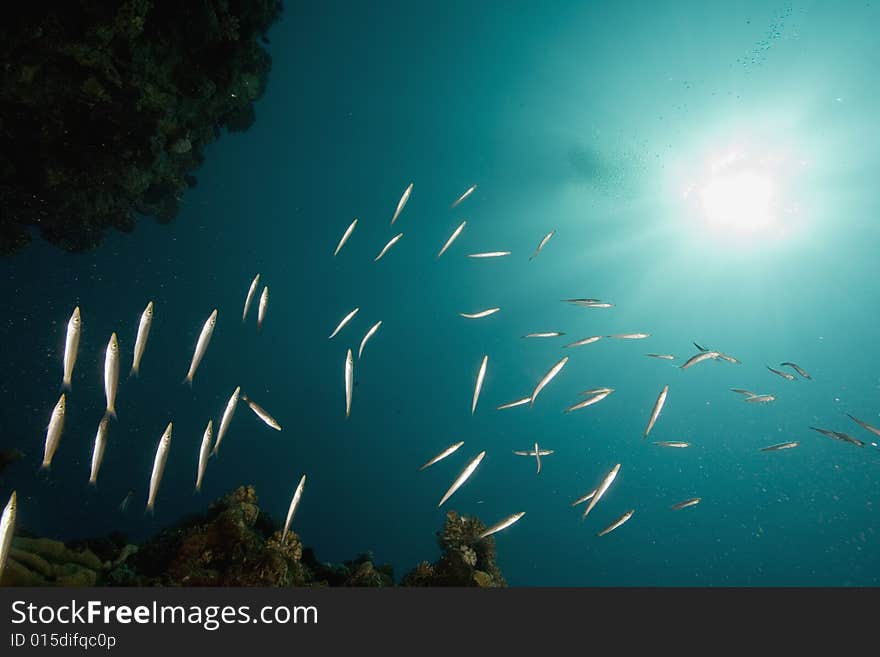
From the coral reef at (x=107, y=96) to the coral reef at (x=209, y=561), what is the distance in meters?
8.75

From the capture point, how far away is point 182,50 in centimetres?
1040

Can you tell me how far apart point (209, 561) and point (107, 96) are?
9500mm

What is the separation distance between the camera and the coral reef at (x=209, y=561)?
506cm

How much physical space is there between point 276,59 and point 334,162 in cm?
754

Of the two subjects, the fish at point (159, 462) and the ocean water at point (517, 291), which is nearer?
the fish at point (159, 462)

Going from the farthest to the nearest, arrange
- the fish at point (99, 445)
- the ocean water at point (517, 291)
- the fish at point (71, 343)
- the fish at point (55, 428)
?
the ocean water at point (517, 291), the fish at point (99, 445), the fish at point (71, 343), the fish at point (55, 428)

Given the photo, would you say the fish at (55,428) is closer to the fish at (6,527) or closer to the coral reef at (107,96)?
the fish at (6,527)

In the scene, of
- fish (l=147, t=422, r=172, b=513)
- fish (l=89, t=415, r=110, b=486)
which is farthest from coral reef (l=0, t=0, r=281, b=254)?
fish (l=147, t=422, r=172, b=513)

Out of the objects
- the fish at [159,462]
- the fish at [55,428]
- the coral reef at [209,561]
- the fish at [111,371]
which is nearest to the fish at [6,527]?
the fish at [55,428]

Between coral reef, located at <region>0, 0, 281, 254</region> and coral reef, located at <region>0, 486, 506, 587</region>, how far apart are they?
875cm

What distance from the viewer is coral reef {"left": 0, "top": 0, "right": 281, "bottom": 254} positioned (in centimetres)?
842

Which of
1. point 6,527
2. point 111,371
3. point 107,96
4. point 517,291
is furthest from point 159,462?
point 517,291

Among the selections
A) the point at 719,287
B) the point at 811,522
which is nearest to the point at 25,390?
the point at 719,287

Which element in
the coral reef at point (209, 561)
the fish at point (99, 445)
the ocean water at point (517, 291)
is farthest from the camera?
the ocean water at point (517, 291)
